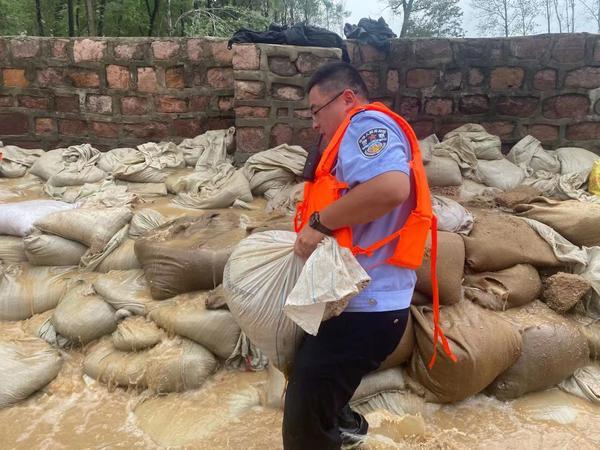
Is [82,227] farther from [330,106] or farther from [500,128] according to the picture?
[500,128]

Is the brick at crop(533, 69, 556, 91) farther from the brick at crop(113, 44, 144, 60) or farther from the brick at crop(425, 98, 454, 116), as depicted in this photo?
the brick at crop(113, 44, 144, 60)

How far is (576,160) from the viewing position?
396cm

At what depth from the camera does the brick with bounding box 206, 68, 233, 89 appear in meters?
4.48

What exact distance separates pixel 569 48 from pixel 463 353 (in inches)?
128

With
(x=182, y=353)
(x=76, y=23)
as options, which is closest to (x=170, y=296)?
(x=182, y=353)

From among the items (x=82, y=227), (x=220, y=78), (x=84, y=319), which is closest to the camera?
(x=84, y=319)

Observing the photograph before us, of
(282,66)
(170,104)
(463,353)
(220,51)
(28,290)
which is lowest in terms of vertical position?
(463,353)

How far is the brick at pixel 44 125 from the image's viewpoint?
4.78 metres

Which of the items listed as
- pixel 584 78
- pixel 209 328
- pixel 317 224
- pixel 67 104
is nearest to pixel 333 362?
pixel 317 224

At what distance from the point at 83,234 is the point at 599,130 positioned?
4.21 m

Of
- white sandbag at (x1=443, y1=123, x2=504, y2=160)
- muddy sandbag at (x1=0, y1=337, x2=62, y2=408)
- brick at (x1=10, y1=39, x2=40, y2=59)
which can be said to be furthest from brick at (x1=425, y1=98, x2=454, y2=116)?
brick at (x1=10, y1=39, x2=40, y2=59)

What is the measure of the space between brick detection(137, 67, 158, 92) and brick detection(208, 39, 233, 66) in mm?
583

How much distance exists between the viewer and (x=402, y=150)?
54.1 inches

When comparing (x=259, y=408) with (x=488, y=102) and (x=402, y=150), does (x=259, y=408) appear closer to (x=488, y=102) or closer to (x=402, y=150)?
(x=402, y=150)
